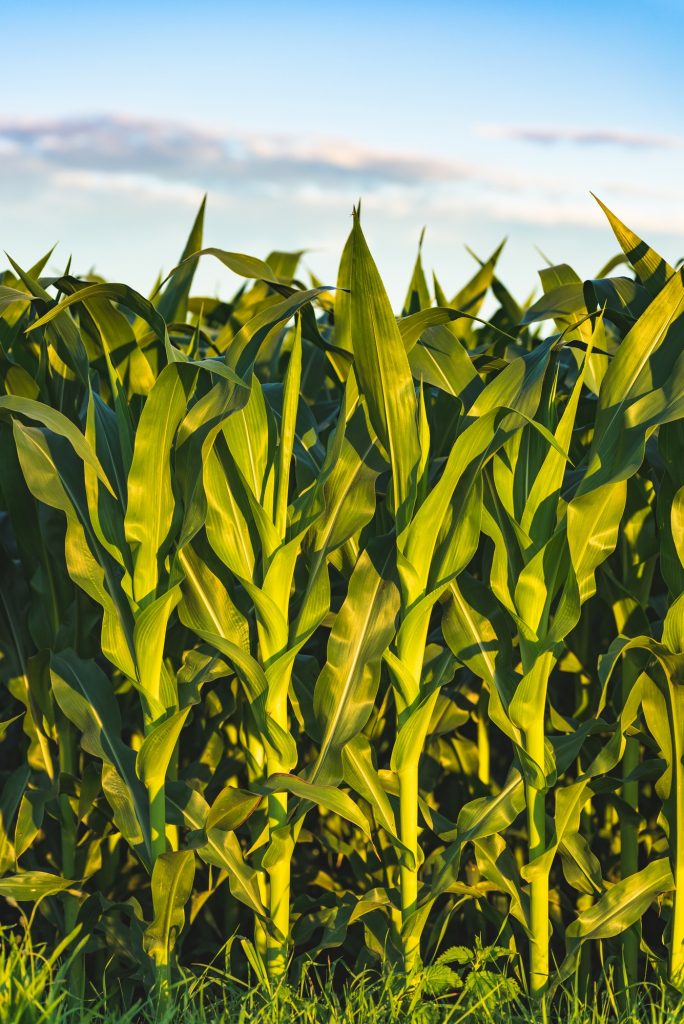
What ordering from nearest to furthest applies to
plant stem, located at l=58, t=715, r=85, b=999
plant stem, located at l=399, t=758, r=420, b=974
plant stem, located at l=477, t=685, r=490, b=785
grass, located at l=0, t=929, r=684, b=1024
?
grass, located at l=0, t=929, r=684, b=1024 → plant stem, located at l=399, t=758, r=420, b=974 → plant stem, located at l=58, t=715, r=85, b=999 → plant stem, located at l=477, t=685, r=490, b=785

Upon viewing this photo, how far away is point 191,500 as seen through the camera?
6.48 feet

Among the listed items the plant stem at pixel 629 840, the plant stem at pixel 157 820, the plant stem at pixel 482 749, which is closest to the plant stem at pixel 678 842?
the plant stem at pixel 629 840

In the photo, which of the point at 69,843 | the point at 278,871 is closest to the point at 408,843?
the point at 278,871

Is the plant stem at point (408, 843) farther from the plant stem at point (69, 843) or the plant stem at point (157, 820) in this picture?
the plant stem at point (69, 843)

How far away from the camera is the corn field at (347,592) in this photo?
6.57ft

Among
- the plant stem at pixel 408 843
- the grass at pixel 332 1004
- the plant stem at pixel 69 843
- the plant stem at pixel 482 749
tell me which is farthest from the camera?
the plant stem at pixel 482 749

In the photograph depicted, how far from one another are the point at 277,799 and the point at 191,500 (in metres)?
0.67

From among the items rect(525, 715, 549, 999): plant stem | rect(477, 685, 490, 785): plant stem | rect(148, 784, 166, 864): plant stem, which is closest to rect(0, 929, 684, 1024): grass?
rect(525, 715, 549, 999): plant stem

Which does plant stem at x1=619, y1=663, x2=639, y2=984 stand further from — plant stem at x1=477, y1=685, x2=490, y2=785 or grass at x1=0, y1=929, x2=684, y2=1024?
plant stem at x1=477, y1=685, x2=490, y2=785

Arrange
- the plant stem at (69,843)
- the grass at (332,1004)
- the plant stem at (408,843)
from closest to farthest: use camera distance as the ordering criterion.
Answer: the grass at (332,1004) → the plant stem at (408,843) → the plant stem at (69,843)

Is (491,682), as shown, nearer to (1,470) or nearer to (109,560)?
(109,560)

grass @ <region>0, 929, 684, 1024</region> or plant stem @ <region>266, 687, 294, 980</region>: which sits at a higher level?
plant stem @ <region>266, 687, 294, 980</region>

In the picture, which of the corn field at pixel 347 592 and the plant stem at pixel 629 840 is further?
the plant stem at pixel 629 840

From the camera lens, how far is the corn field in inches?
78.9
